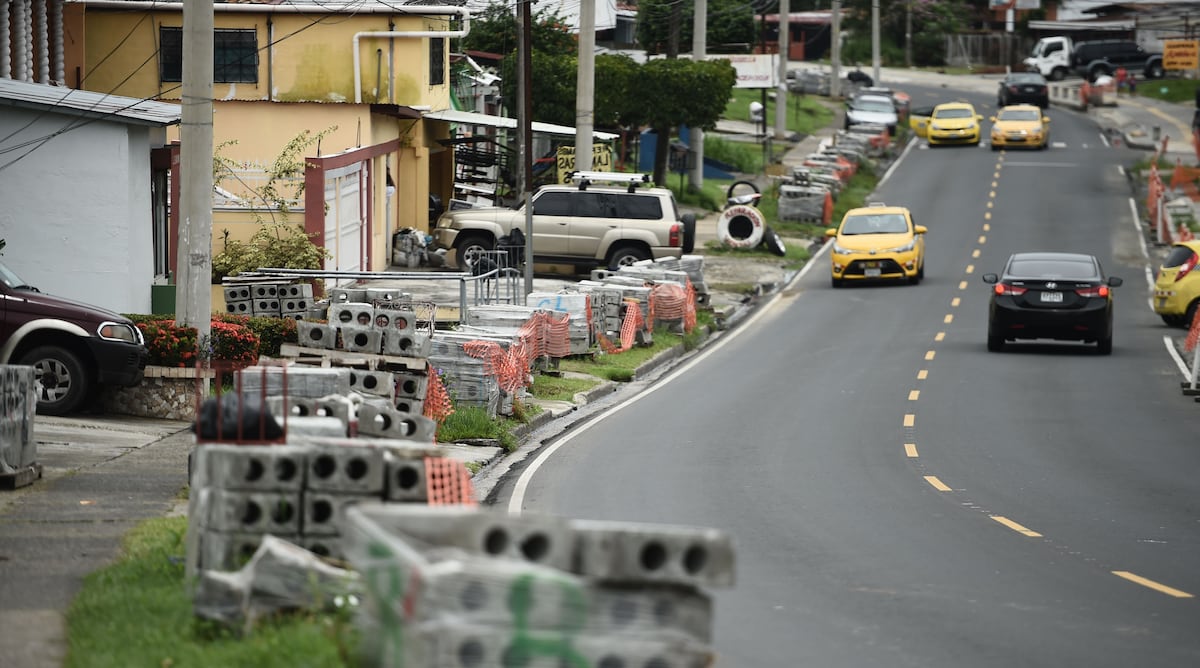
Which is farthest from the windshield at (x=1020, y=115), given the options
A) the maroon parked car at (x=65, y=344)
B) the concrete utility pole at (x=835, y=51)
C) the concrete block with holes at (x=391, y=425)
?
the concrete block with holes at (x=391, y=425)

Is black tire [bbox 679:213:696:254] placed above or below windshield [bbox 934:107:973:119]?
below

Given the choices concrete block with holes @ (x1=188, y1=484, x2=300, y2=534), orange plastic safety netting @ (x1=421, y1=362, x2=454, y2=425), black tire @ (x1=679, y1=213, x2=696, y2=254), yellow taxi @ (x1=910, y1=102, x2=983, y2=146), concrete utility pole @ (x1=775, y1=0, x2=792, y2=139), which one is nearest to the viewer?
concrete block with holes @ (x1=188, y1=484, x2=300, y2=534)

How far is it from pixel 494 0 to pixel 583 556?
52384 millimetres

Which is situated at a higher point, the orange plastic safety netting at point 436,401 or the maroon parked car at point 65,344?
the maroon parked car at point 65,344

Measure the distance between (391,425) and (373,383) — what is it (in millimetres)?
3167

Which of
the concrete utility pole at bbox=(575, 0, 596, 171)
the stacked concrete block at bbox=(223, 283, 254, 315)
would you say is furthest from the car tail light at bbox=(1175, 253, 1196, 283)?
the stacked concrete block at bbox=(223, 283, 254, 315)

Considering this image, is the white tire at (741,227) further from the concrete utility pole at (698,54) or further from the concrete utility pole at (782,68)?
the concrete utility pole at (782,68)

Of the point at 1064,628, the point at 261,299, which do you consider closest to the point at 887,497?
the point at 1064,628

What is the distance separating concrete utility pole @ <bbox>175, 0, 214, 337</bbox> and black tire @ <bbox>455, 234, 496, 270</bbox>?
58.4 ft

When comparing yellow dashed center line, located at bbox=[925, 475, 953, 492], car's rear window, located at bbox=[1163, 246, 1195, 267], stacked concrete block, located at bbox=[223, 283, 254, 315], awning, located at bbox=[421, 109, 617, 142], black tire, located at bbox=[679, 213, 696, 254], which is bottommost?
yellow dashed center line, located at bbox=[925, 475, 953, 492]

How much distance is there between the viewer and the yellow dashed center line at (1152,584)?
12203 mm

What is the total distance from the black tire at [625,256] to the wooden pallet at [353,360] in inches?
714

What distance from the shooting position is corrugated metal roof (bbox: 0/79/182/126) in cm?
2200

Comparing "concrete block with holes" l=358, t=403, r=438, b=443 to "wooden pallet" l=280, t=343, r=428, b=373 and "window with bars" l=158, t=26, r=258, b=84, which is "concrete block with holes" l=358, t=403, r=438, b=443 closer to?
"wooden pallet" l=280, t=343, r=428, b=373
